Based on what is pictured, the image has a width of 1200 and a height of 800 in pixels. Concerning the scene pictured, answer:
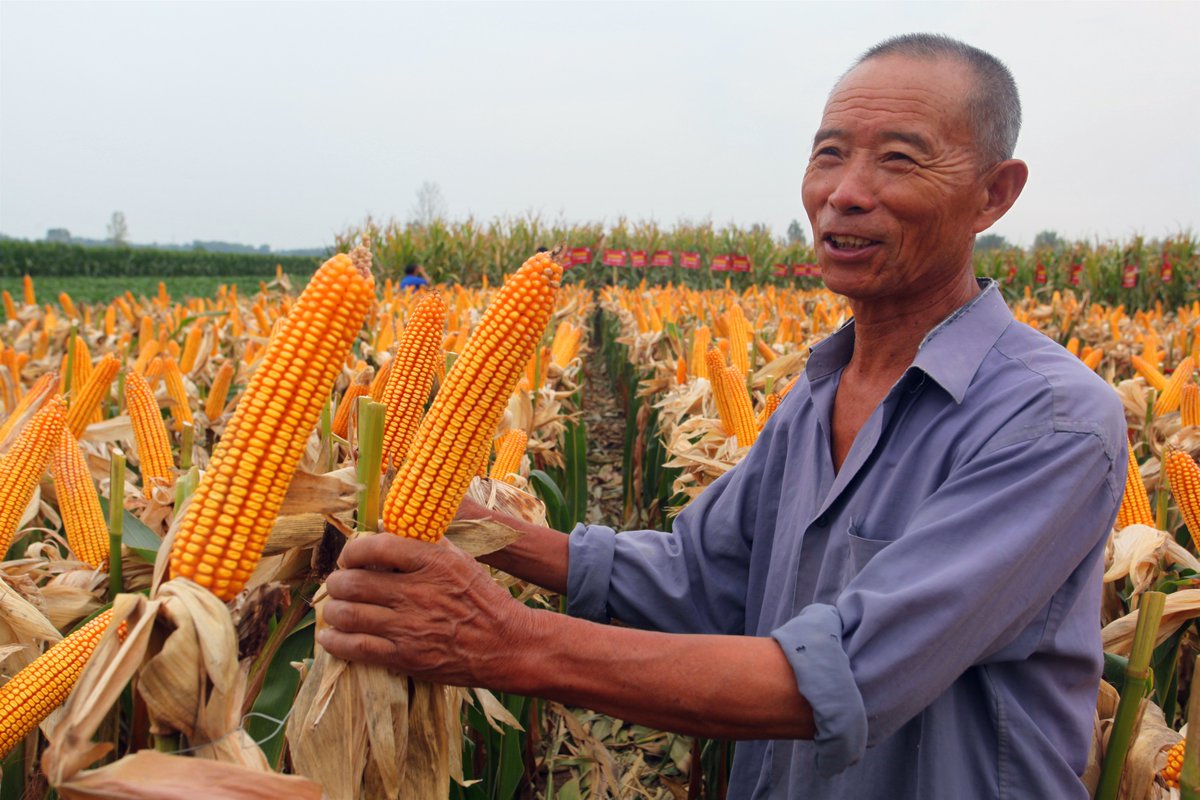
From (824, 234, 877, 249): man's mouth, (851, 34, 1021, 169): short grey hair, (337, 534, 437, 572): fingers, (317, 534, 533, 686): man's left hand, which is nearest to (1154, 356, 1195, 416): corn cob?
(851, 34, 1021, 169): short grey hair

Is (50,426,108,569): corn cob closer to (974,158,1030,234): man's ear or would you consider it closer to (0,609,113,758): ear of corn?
(0,609,113,758): ear of corn

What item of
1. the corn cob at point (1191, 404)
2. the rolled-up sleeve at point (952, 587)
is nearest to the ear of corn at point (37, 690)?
the rolled-up sleeve at point (952, 587)

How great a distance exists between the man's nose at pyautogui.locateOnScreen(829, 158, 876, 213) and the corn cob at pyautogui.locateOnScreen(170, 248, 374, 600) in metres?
1.23

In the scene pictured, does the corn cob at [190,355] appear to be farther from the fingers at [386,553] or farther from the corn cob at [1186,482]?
the corn cob at [1186,482]

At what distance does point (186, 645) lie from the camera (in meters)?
1.19

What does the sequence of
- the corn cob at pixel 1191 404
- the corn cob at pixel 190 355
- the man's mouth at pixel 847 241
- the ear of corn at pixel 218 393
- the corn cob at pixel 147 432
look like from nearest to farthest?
the man's mouth at pixel 847 241 < the corn cob at pixel 147 432 < the corn cob at pixel 1191 404 < the ear of corn at pixel 218 393 < the corn cob at pixel 190 355

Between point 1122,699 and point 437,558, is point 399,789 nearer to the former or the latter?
point 437,558

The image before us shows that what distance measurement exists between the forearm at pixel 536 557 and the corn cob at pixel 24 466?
1063 mm

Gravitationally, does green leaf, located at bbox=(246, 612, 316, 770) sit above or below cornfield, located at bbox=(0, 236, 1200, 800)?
below

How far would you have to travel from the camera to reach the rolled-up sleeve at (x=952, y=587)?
1404mm

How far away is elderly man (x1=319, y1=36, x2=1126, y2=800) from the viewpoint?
1413 mm

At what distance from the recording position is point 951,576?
1418mm

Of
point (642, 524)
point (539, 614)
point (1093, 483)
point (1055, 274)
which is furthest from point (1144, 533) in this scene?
point (1055, 274)

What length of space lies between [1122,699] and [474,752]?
8.04 feet
